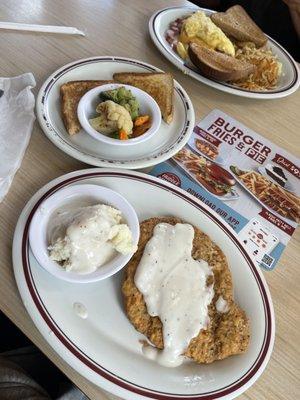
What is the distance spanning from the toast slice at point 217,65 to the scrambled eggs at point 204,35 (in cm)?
7

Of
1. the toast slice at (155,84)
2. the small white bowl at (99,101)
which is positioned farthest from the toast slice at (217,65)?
the small white bowl at (99,101)

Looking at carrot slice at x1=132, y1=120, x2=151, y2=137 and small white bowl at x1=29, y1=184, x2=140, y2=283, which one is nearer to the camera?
small white bowl at x1=29, y1=184, x2=140, y2=283

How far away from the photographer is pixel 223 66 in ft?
4.43

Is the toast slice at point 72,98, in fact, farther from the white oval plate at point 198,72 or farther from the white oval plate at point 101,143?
the white oval plate at point 198,72

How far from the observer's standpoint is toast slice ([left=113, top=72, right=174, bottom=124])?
1.24 meters

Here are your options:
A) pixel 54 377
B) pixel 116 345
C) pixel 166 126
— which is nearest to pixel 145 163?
pixel 166 126

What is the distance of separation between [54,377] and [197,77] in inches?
42.0

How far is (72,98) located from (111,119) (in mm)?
168

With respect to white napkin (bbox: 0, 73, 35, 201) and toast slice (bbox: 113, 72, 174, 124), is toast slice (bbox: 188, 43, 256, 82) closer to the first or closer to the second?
toast slice (bbox: 113, 72, 174, 124)

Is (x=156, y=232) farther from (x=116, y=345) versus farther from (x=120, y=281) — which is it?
(x=116, y=345)

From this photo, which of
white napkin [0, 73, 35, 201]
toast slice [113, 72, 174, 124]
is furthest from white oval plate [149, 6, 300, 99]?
white napkin [0, 73, 35, 201]

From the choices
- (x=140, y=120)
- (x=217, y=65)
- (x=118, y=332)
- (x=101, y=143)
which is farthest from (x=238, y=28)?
(x=118, y=332)

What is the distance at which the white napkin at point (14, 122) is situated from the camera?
100 centimetres

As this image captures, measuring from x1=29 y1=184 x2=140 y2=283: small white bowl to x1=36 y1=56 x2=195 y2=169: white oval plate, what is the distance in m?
0.12
